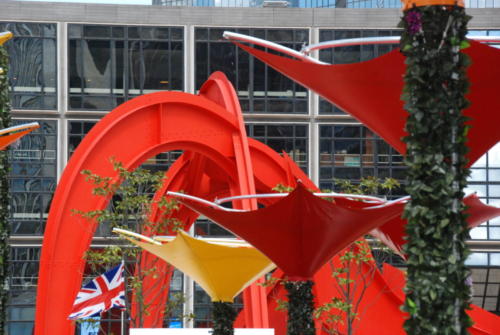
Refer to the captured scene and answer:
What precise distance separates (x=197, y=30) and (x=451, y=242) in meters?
39.8

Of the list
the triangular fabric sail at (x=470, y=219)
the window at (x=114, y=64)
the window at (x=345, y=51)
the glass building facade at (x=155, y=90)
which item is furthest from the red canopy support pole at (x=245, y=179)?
the window at (x=345, y=51)

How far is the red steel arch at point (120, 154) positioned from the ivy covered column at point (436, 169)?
14534 mm

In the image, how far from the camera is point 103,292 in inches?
1069

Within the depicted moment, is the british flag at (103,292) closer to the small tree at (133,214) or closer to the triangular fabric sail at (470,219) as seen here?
the small tree at (133,214)

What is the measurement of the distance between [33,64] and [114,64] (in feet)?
11.4

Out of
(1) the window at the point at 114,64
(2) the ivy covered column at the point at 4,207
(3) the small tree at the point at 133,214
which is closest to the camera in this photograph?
(2) the ivy covered column at the point at 4,207

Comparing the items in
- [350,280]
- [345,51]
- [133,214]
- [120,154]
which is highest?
[345,51]

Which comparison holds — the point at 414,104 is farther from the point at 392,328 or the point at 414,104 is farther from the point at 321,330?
the point at 321,330

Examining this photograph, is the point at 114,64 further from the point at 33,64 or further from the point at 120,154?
the point at 120,154

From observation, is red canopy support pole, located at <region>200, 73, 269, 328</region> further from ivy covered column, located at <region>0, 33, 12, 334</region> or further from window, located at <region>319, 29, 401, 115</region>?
window, located at <region>319, 29, 401, 115</region>

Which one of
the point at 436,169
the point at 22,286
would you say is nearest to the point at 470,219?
the point at 436,169

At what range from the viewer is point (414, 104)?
10664 millimetres

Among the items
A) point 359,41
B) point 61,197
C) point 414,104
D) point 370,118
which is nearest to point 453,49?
point 414,104

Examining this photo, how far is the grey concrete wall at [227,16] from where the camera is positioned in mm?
48562
